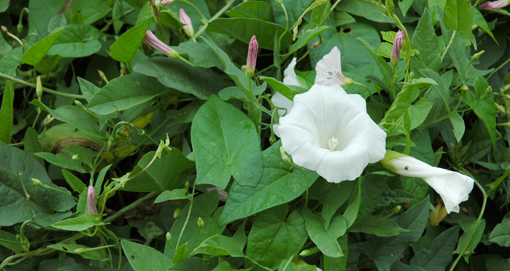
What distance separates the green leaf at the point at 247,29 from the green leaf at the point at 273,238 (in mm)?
420

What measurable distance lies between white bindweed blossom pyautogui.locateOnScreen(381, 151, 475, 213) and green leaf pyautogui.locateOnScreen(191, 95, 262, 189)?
24 centimetres

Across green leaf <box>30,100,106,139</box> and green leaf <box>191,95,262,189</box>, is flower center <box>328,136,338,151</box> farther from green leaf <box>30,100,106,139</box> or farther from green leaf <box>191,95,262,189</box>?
green leaf <box>30,100,106,139</box>

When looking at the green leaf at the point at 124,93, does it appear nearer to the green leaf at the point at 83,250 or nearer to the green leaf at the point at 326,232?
the green leaf at the point at 83,250

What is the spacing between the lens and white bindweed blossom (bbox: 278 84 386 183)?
591 mm

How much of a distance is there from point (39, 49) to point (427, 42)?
853 mm

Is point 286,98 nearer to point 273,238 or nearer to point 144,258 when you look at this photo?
point 273,238

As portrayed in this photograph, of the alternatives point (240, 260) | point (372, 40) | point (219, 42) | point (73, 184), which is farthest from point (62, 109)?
Result: point (372, 40)

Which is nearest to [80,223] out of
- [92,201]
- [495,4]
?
[92,201]

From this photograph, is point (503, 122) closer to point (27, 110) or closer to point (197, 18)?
point (197, 18)

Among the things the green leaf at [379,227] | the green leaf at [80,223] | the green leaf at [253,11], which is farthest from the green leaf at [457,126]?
the green leaf at [80,223]

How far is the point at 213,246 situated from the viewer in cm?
65

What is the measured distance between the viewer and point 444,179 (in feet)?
2.06

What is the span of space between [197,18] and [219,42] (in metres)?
0.10

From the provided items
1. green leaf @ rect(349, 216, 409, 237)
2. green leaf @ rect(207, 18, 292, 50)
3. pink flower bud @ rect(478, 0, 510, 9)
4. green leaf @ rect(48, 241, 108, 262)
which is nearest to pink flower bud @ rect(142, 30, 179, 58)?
green leaf @ rect(207, 18, 292, 50)
